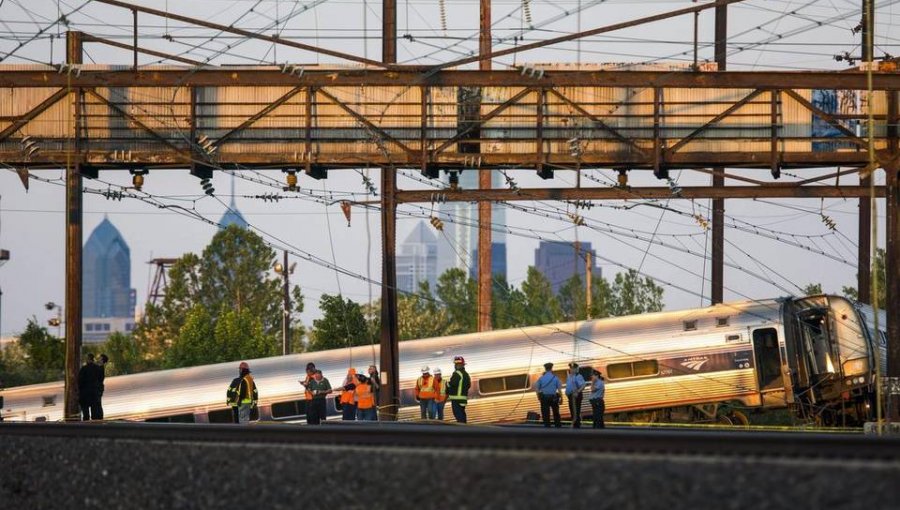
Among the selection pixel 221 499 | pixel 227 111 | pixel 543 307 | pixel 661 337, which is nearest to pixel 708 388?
pixel 661 337

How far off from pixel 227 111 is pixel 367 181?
3.46 metres

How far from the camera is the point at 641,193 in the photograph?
3288cm

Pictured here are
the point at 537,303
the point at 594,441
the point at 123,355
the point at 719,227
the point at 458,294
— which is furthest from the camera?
the point at 458,294

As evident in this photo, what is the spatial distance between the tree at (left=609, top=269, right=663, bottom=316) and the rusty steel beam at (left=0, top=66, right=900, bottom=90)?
9071 centimetres

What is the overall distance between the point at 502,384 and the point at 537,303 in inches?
3011

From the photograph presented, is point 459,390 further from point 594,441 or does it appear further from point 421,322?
point 421,322

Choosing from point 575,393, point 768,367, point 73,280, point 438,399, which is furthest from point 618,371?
point 73,280

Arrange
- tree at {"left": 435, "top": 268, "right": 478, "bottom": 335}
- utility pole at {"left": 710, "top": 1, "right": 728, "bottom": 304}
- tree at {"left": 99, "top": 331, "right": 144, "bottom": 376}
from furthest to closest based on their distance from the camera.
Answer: tree at {"left": 435, "top": 268, "right": 478, "bottom": 335}
tree at {"left": 99, "top": 331, "right": 144, "bottom": 376}
utility pole at {"left": 710, "top": 1, "right": 728, "bottom": 304}

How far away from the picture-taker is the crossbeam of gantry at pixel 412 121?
32.5 metres

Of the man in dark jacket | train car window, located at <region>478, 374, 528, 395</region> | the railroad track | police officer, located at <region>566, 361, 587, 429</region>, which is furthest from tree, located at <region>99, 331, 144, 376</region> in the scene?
the railroad track

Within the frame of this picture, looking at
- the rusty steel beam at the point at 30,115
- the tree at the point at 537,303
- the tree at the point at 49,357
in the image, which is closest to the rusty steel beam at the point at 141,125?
the rusty steel beam at the point at 30,115

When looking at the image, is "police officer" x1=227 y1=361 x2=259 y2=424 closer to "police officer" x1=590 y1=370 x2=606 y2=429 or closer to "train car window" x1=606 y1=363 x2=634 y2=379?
"police officer" x1=590 y1=370 x2=606 y2=429

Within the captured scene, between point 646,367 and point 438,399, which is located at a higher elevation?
point 646,367

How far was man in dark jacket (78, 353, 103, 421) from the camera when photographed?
30.6 metres
